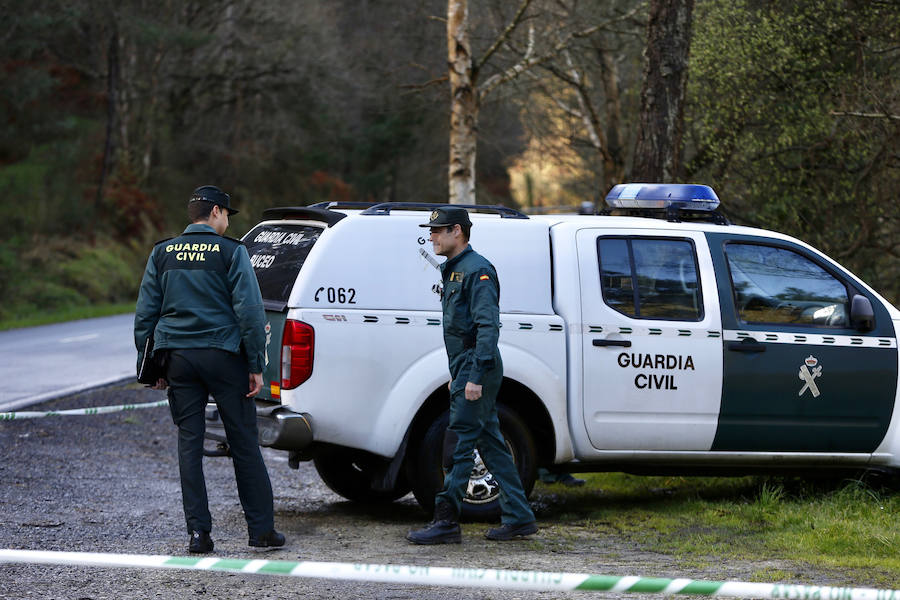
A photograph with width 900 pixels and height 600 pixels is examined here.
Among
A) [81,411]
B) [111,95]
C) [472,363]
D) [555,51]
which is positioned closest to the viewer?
[472,363]

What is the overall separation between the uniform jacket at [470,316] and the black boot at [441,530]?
2.21 feet

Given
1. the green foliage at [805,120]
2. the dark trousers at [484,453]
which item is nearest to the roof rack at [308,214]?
the dark trousers at [484,453]

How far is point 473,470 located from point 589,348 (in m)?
1.01

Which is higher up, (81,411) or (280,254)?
(280,254)

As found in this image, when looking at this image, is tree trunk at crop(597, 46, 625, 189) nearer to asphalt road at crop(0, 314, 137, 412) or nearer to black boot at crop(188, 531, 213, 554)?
asphalt road at crop(0, 314, 137, 412)

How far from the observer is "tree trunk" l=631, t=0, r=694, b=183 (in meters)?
11.4

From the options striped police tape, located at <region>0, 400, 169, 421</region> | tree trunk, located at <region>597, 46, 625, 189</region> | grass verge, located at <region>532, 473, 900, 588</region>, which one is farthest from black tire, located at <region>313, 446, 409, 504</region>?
tree trunk, located at <region>597, 46, 625, 189</region>

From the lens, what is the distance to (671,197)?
781 cm

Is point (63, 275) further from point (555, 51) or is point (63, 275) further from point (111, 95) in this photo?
point (555, 51)

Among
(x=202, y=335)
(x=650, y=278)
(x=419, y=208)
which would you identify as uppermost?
(x=419, y=208)

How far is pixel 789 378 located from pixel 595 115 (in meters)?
19.6

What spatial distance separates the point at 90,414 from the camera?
37.2ft

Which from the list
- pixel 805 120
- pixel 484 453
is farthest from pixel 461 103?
pixel 484 453

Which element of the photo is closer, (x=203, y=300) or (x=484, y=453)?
(x=203, y=300)
